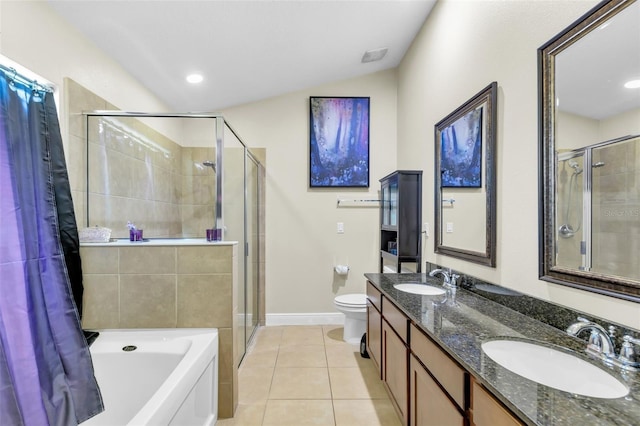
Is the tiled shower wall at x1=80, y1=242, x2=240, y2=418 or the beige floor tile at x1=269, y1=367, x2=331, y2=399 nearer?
the tiled shower wall at x1=80, y1=242, x2=240, y2=418

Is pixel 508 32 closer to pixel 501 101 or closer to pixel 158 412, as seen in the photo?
pixel 501 101

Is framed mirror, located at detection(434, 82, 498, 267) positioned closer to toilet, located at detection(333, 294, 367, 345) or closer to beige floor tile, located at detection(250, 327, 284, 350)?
toilet, located at detection(333, 294, 367, 345)

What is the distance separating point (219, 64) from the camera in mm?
2523

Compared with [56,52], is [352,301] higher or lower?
lower

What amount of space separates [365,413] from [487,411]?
131 centimetres

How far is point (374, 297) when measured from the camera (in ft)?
7.32

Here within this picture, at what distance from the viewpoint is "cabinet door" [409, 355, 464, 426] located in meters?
1.08

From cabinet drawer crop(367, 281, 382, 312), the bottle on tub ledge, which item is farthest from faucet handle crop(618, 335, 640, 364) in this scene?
the bottle on tub ledge

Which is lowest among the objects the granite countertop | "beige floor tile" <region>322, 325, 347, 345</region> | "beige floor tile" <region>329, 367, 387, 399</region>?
"beige floor tile" <region>322, 325, 347, 345</region>

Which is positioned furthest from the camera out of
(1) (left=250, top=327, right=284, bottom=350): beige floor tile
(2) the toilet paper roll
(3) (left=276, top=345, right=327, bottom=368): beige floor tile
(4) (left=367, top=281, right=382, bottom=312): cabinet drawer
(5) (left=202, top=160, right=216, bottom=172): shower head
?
(2) the toilet paper roll

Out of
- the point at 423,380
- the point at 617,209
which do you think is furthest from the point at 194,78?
the point at 617,209

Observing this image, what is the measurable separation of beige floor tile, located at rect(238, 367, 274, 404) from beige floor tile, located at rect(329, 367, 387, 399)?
495 millimetres

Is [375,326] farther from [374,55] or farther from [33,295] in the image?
[374,55]

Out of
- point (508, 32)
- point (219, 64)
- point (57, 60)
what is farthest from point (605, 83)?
point (57, 60)
